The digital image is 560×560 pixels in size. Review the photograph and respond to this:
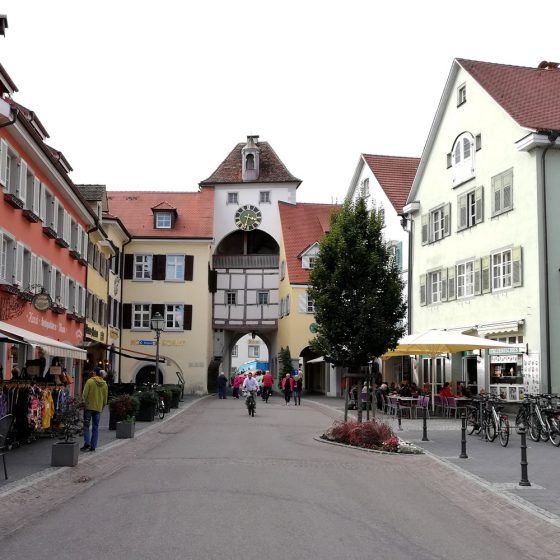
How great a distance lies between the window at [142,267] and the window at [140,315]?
1.79 meters

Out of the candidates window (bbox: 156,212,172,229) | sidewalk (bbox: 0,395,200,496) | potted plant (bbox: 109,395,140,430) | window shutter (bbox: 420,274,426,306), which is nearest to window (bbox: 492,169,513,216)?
window shutter (bbox: 420,274,426,306)

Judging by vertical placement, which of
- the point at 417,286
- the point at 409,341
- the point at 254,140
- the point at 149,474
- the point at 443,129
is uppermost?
the point at 254,140

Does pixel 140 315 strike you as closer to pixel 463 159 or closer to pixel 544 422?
pixel 463 159

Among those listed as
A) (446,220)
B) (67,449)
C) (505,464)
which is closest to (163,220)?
(446,220)

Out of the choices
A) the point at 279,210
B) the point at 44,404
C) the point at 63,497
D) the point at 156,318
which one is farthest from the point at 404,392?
the point at 279,210

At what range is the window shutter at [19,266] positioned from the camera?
24.3 metres

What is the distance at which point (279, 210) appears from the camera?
199 feet

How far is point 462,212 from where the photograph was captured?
3369cm

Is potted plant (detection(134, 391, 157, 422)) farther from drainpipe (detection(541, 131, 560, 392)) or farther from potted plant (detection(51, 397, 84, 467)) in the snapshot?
drainpipe (detection(541, 131, 560, 392))

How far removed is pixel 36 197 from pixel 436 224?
17.6 m

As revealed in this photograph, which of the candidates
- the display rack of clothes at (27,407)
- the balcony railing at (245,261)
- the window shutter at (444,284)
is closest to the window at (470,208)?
the window shutter at (444,284)

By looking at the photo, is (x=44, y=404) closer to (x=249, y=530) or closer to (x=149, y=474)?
(x=149, y=474)

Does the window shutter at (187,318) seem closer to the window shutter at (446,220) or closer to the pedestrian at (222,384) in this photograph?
the pedestrian at (222,384)

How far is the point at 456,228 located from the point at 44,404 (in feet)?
68.1
